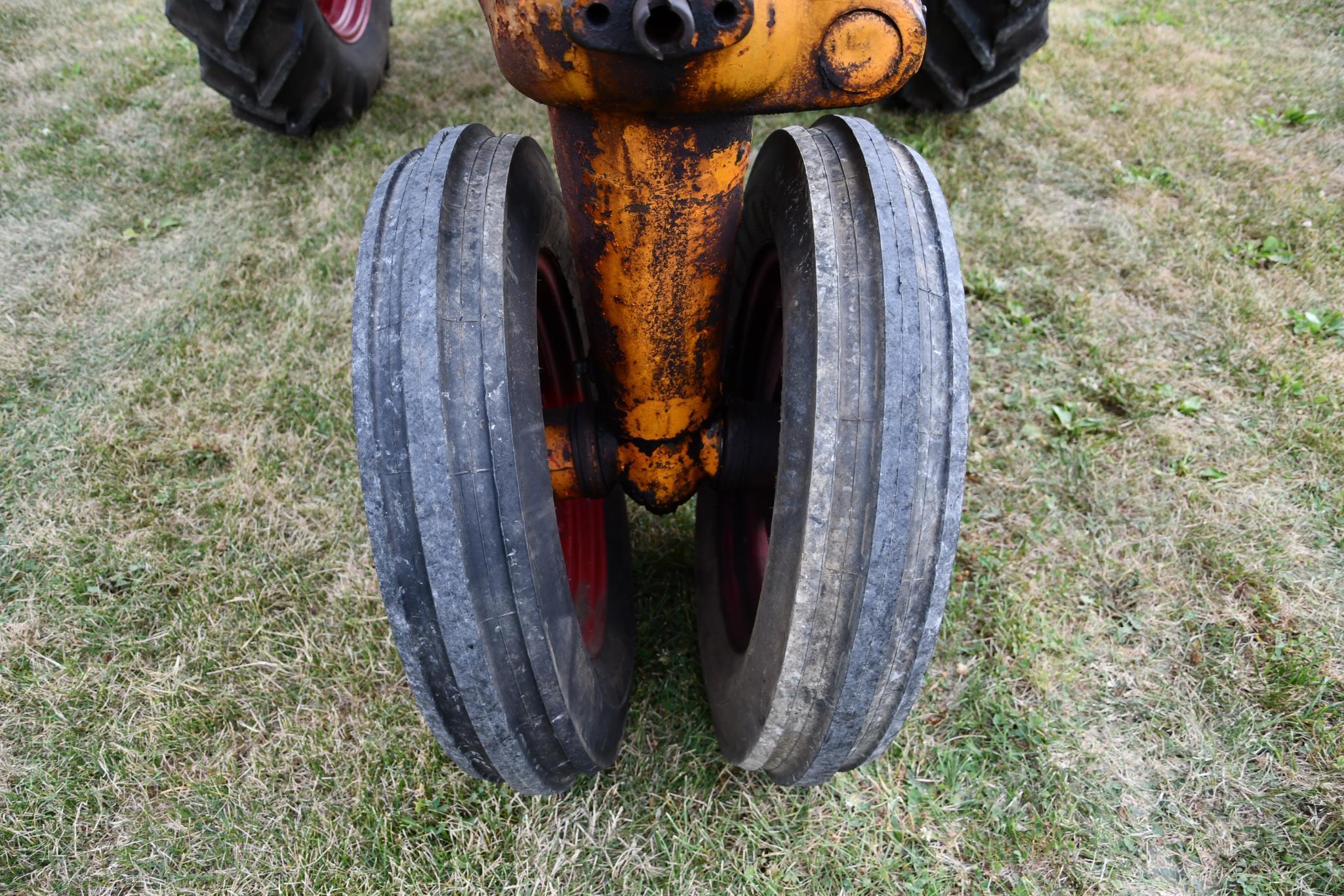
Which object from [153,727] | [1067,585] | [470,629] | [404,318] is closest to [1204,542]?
[1067,585]

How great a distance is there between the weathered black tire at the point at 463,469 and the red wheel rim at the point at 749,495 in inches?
25.9

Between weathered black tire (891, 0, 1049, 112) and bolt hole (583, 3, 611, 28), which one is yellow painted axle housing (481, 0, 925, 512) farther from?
weathered black tire (891, 0, 1049, 112)

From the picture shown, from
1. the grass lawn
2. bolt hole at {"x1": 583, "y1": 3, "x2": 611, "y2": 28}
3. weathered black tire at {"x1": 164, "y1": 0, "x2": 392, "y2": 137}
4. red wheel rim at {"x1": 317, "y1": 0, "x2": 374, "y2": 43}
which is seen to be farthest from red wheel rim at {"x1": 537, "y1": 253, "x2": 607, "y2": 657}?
red wheel rim at {"x1": 317, "y1": 0, "x2": 374, "y2": 43}

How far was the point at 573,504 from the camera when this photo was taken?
2.20 metres

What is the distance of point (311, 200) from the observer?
12.2 ft

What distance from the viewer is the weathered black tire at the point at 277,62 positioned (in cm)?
331

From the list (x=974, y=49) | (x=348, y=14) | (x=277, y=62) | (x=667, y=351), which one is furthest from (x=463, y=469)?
(x=348, y=14)

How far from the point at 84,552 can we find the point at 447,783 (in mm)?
1432

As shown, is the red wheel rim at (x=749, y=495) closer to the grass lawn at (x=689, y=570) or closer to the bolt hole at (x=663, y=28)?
the grass lawn at (x=689, y=570)

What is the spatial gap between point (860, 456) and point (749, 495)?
2.84ft

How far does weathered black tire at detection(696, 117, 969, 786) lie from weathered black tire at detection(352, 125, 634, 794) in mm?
431

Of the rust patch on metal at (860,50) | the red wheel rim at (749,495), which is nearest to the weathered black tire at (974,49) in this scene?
the red wheel rim at (749,495)

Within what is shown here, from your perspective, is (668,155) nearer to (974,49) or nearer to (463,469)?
(463,469)

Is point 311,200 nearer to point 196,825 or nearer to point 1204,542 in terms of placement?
point 196,825
